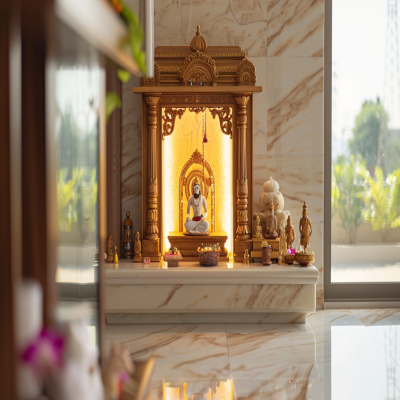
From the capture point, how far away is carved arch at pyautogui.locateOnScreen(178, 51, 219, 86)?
5461mm

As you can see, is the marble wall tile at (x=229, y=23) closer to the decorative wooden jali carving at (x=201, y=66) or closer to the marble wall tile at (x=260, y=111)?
the marble wall tile at (x=260, y=111)

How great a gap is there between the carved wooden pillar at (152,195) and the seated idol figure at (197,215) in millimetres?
421

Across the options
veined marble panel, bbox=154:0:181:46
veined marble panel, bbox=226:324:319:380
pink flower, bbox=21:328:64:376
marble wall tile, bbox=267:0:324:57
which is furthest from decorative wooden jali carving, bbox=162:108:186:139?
pink flower, bbox=21:328:64:376

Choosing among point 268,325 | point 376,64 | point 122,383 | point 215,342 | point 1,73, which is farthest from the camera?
point 376,64

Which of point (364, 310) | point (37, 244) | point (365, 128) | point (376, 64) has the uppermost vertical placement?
point (376, 64)

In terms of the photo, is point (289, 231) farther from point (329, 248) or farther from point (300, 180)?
point (329, 248)

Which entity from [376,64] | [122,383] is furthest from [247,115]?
[122,383]

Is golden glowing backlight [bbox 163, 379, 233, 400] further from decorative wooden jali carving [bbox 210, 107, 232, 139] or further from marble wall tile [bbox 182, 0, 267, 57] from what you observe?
marble wall tile [bbox 182, 0, 267, 57]

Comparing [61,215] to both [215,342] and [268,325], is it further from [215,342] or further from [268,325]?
[268,325]

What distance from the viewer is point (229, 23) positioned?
19.1ft

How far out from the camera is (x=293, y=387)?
3.54 meters

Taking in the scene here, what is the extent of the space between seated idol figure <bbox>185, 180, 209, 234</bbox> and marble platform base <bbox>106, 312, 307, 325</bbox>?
3.37 feet

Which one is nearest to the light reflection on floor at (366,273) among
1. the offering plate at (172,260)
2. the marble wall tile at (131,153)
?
the offering plate at (172,260)

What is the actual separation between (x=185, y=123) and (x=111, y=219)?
1.43 m
